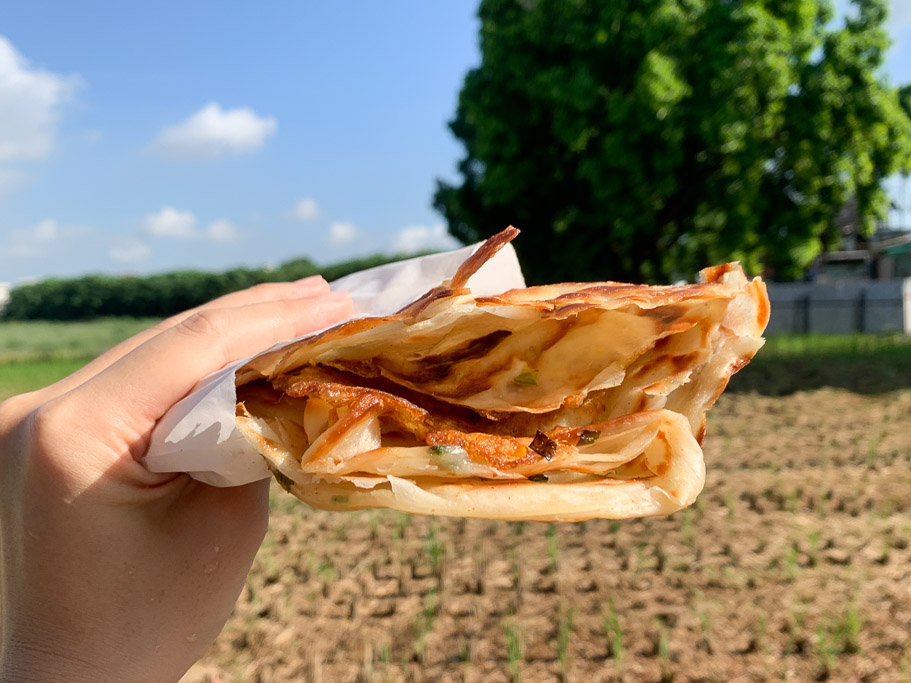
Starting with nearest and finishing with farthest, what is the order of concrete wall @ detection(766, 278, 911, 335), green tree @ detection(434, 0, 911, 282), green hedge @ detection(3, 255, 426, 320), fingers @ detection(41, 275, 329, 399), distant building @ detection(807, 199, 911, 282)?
fingers @ detection(41, 275, 329, 399) < green tree @ detection(434, 0, 911, 282) < concrete wall @ detection(766, 278, 911, 335) < distant building @ detection(807, 199, 911, 282) < green hedge @ detection(3, 255, 426, 320)

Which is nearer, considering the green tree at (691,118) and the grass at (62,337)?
the green tree at (691,118)

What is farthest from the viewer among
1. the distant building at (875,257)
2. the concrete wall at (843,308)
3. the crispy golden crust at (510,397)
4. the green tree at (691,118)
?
the distant building at (875,257)

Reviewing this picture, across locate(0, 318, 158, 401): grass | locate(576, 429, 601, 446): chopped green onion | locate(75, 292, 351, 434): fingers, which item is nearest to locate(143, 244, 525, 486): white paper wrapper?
locate(75, 292, 351, 434): fingers

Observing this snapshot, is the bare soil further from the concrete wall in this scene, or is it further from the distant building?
the distant building

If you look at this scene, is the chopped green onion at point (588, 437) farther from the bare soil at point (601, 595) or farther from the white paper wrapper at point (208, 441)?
the bare soil at point (601, 595)

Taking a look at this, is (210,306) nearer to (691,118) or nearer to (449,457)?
(449,457)

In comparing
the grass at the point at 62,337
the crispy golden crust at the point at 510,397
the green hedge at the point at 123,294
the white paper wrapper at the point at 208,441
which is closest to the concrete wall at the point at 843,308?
the crispy golden crust at the point at 510,397

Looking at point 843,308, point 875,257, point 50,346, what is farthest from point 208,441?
point 875,257
